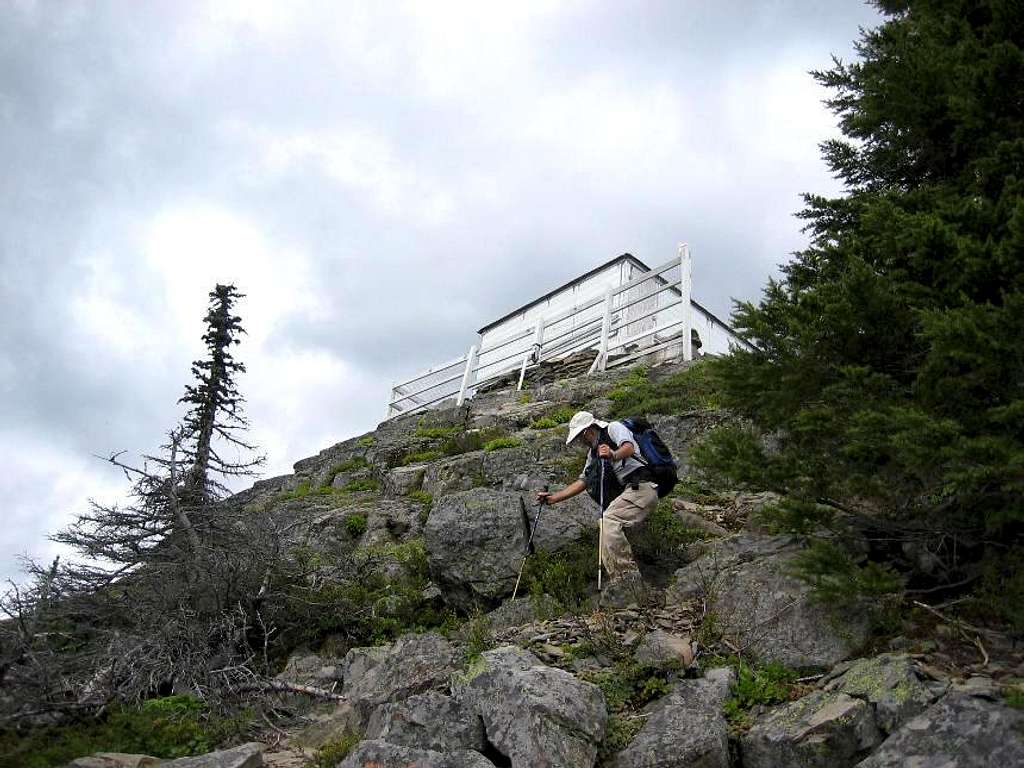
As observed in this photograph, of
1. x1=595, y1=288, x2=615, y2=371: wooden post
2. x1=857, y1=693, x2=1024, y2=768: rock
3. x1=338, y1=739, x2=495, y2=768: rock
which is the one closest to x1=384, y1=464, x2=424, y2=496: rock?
x1=595, y1=288, x2=615, y2=371: wooden post

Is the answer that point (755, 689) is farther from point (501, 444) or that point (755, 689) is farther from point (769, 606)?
point (501, 444)

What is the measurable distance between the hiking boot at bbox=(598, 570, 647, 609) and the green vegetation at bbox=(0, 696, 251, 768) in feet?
11.5

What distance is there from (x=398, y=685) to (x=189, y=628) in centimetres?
259

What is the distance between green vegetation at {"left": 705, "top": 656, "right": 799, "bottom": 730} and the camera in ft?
18.1

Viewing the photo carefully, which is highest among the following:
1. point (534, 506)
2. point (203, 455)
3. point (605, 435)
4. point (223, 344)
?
point (223, 344)

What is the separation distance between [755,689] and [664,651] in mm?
795

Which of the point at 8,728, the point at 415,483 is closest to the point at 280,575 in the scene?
the point at 8,728

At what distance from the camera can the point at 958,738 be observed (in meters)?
4.45

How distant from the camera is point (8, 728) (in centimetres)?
722

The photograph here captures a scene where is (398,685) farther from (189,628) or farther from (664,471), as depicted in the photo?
(664,471)

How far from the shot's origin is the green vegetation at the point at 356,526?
12445mm

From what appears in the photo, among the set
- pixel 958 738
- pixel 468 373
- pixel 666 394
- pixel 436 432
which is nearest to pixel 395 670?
pixel 958 738

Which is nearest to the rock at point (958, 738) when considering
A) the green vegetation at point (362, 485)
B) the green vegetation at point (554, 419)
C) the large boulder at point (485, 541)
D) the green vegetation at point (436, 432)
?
the large boulder at point (485, 541)

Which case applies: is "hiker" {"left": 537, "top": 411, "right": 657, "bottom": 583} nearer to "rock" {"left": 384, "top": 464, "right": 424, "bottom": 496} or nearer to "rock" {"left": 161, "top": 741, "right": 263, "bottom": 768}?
"rock" {"left": 161, "top": 741, "right": 263, "bottom": 768}
